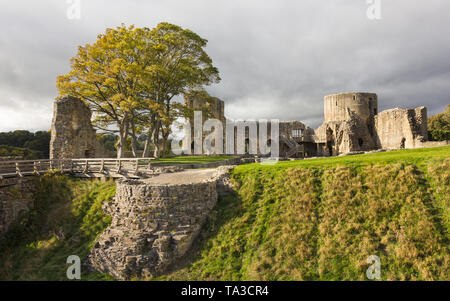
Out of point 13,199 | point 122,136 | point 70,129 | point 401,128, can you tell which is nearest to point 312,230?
point 13,199

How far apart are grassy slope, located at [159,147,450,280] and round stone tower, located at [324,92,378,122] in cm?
3111

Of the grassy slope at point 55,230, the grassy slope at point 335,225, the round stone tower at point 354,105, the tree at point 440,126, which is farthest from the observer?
the round stone tower at point 354,105

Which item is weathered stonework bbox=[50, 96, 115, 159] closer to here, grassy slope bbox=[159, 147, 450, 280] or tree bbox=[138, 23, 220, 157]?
tree bbox=[138, 23, 220, 157]

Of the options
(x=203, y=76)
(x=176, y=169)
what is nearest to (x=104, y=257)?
(x=176, y=169)

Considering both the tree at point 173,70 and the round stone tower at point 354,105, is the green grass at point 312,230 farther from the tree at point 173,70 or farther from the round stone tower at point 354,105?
the round stone tower at point 354,105

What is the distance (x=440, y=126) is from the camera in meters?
36.4

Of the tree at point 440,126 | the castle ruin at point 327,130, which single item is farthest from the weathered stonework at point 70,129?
the tree at point 440,126

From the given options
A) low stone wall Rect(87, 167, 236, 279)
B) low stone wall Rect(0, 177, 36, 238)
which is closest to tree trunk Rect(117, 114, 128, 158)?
low stone wall Rect(0, 177, 36, 238)

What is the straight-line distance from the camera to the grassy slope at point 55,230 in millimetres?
10859

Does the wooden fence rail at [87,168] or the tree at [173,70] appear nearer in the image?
the wooden fence rail at [87,168]

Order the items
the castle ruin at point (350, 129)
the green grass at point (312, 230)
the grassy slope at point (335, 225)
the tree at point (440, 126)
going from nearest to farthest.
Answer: the grassy slope at point (335, 225) → the green grass at point (312, 230) → the castle ruin at point (350, 129) → the tree at point (440, 126)

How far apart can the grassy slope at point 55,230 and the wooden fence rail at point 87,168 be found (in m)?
0.75

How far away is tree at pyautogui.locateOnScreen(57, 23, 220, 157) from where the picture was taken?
Result: 72.1ft
